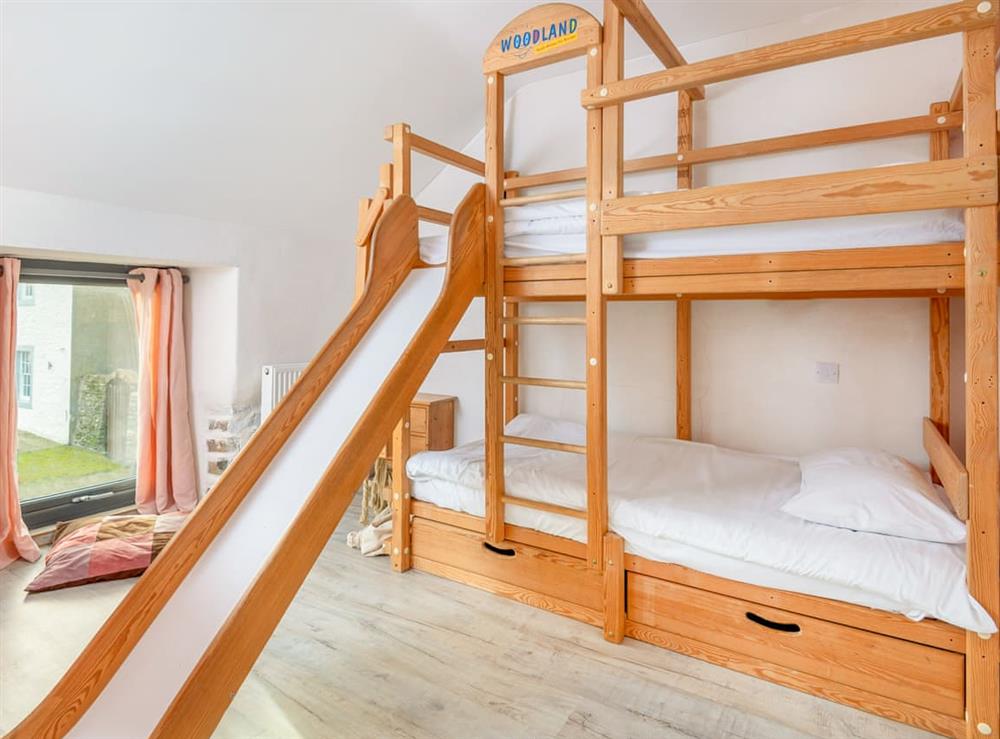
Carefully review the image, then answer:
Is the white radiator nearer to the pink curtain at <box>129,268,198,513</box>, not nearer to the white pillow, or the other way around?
the pink curtain at <box>129,268,198,513</box>

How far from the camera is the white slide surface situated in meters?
1.26

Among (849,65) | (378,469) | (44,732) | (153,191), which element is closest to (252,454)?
(44,732)

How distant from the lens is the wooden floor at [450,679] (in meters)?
1.74

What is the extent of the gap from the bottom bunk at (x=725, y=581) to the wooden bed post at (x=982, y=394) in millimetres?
48

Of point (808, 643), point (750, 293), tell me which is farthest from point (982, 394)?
point (808, 643)

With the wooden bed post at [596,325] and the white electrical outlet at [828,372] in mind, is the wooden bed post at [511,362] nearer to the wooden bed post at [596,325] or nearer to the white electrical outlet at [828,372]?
the wooden bed post at [596,325]

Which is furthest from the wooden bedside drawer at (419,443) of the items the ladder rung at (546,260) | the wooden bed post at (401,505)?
the ladder rung at (546,260)

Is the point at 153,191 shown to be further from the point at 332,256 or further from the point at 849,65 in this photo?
the point at 849,65

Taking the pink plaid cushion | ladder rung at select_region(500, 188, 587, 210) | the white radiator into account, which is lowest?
the pink plaid cushion

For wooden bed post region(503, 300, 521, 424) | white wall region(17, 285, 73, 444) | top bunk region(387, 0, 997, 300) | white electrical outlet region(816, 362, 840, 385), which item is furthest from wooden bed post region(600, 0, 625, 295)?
white wall region(17, 285, 73, 444)

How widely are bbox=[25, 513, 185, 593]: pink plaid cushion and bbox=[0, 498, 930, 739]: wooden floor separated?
135mm

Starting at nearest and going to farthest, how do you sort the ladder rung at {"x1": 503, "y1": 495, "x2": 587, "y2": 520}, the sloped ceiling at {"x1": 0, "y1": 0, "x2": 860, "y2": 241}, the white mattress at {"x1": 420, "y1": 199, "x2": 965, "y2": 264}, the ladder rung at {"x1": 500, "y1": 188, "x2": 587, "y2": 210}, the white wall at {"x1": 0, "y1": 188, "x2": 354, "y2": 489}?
the white mattress at {"x1": 420, "y1": 199, "x2": 965, "y2": 264} → the ladder rung at {"x1": 500, "y1": 188, "x2": 587, "y2": 210} → the ladder rung at {"x1": 503, "y1": 495, "x2": 587, "y2": 520} → the sloped ceiling at {"x1": 0, "y1": 0, "x2": 860, "y2": 241} → the white wall at {"x1": 0, "y1": 188, "x2": 354, "y2": 489}

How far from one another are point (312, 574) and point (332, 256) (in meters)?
2.44

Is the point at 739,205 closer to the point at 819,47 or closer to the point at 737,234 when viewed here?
the point at 737,234
